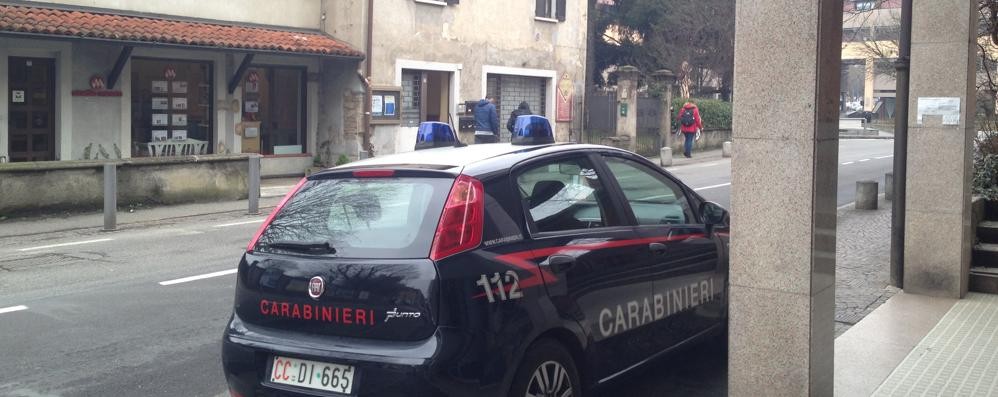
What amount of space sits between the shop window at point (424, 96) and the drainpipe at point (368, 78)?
1.50 metres

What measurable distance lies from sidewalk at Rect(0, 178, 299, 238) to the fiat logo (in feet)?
33.8

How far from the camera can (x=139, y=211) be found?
15.7 m

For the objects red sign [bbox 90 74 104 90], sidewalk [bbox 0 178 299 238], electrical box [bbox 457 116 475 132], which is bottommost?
sidewalk [bbox 0 178 299 238]

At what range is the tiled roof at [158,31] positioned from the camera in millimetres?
16641

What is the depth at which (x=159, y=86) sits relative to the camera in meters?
20.1

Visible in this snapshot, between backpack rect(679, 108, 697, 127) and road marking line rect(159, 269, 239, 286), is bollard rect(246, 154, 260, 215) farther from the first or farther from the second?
backpack rect(679, 108, 697, 127)

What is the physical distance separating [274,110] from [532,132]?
17.1m

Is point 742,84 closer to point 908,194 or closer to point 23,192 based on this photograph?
point 908,194

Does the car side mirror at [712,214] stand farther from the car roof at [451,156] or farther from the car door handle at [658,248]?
the car roof at [451,156]

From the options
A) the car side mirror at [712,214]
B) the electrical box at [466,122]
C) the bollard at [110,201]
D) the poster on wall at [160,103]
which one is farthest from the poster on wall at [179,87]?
the car side mirror at [712,214]

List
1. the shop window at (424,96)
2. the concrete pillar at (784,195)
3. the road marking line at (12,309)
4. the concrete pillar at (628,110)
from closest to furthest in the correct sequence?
the concrete pillar at (784,195) < the road marking line at (12,309) < the shop window at (424,96) < the concrete pillar at (628,110)

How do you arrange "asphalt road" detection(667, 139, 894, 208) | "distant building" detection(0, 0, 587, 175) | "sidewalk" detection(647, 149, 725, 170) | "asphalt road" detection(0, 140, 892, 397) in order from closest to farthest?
"asphalt road" detection(0, 140, 892, 397)
"distant building" detection(0, 0, 587, 175)
"asphalt road" detection(667, 139, 894, 208)
"sidewalk" detection(647, 149, 725, 170)

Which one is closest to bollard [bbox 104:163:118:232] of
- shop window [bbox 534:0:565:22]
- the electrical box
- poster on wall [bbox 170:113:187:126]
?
poster on wall [bbox 170:113:187:126]

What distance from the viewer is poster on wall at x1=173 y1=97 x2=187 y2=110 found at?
801 inches
